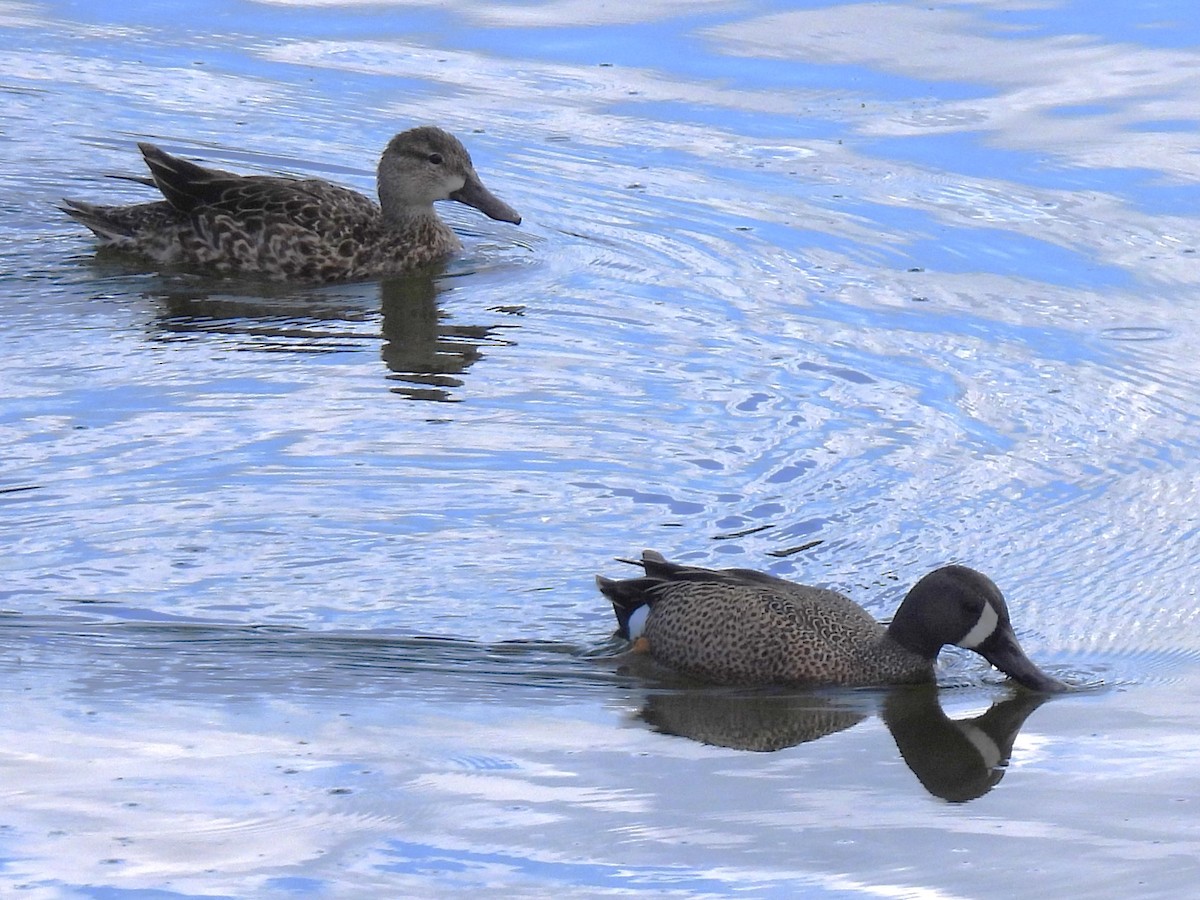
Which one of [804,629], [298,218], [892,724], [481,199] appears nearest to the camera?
[892,724]

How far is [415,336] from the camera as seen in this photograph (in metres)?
11.3

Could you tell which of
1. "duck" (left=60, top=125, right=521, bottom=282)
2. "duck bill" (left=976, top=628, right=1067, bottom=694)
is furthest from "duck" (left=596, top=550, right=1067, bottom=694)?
"duck" (left=60, top=125, right=521, bottom=282)

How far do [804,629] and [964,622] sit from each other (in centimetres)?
55

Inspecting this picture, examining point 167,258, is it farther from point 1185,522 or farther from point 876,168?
point 1185,522

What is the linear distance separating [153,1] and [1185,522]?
1088cm

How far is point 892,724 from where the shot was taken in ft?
23.7

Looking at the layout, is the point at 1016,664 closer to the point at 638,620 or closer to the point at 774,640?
the point at 774,640

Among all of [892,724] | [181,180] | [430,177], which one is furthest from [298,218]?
[892,724]

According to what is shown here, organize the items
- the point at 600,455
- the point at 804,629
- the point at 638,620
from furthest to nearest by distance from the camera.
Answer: the point at 600,455 → the point at 638,620 → the point at 804,629

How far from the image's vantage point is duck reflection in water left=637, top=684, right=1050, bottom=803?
267 inches

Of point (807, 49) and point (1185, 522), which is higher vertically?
point (807, 49)

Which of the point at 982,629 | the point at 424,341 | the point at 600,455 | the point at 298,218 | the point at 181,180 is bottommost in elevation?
the point at 982,629

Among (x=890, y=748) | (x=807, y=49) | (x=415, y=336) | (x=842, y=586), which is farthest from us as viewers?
(x=807, y=49)

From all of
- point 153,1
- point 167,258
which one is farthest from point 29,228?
point 153,1
